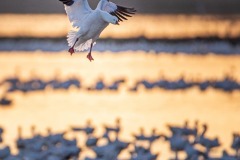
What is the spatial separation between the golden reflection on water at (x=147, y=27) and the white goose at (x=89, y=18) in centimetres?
694

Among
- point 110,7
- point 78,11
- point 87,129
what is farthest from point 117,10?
point 87,129

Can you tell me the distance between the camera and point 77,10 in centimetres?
296

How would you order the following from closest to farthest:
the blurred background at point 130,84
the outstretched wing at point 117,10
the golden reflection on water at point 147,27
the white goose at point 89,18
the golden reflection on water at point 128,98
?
the white goose at point 89,18 → the outstretched wing at point 117,10 → the blurred background at point 130,84 → the golden reflection on water at point 128,98 → the golden reflection on water at point 147,27

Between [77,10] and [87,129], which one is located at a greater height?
[77,10]

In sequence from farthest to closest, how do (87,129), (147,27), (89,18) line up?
1. (147,27)
2. (87,129)
3. (89,18)

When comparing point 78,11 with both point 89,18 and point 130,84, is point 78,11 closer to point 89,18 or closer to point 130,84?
point 89,18

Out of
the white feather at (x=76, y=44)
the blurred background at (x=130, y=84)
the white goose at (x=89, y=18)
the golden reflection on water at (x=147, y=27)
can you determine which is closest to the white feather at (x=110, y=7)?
the white goose at (x=89, y=18)

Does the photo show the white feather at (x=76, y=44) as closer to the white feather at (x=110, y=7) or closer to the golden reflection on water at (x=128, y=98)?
the white feather at (x=110, y=7)

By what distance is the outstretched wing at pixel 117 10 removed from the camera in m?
2.87

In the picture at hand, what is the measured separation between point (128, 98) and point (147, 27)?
296 centimetres

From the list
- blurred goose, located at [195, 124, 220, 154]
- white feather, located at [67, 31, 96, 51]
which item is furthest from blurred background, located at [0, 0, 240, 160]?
white feather, located at [67, 31, 96, 51]

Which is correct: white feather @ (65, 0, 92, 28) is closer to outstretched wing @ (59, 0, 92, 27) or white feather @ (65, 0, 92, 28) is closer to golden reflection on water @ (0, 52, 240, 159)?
outstretched wing @ (59, 0, 92, 27)

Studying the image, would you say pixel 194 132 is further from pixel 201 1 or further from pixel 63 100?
pixel 201 1

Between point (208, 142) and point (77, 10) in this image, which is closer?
point (77, 10)
